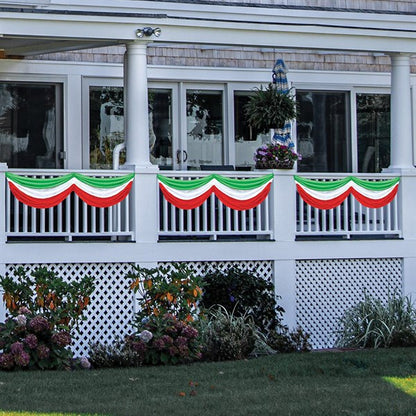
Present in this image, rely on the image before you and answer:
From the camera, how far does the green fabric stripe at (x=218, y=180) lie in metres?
13.2

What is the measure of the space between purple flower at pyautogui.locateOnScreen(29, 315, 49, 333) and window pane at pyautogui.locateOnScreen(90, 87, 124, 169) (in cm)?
433

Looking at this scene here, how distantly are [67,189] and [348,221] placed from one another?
4.16 meters

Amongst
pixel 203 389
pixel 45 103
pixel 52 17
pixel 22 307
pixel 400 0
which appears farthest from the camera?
pixel 400 0

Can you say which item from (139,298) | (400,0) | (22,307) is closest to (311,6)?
(400,0)

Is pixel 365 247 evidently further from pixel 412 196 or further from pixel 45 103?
pixel 45 103

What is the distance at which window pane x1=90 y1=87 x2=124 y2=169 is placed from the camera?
15.2 metres

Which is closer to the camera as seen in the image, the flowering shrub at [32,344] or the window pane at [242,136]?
the flowering shrub at [32,344]

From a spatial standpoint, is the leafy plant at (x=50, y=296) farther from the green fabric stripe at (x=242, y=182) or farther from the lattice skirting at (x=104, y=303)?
the green fabric stripe at (x=242, y=182)


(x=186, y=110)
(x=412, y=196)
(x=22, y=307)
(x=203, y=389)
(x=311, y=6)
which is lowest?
(x=203, y=389)

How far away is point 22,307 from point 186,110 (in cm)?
530

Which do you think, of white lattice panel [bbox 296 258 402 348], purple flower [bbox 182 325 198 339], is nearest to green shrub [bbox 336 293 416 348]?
white lattice panel [bbox 296 258 402 348]

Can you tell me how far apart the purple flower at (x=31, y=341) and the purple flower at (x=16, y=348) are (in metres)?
0.08

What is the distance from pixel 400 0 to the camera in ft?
54.5

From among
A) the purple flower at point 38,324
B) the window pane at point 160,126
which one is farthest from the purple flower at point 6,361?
the window pane at point 160,126
